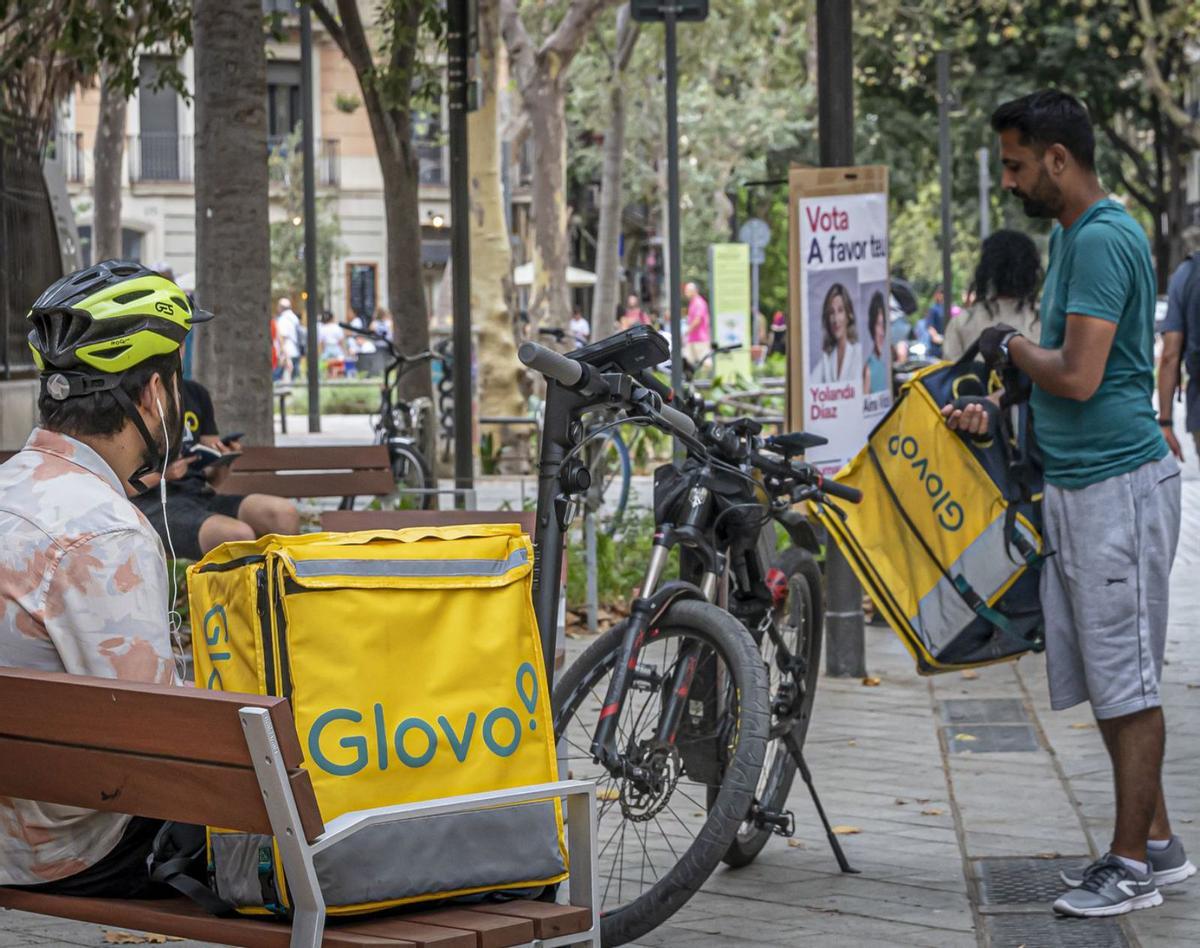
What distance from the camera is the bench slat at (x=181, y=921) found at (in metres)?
3.09

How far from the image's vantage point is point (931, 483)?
584 centimetres

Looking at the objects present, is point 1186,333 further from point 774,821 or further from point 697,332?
point 697,332

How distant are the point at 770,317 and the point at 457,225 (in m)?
47.2

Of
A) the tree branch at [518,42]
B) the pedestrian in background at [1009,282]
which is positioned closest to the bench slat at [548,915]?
the pedestrian in background at [1009,282]

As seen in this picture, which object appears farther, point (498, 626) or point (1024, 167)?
point (1024, 167)

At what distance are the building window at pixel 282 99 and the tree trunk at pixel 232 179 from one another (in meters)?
46.3

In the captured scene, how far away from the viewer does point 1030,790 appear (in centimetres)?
665

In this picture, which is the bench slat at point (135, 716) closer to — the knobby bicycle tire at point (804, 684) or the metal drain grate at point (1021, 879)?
the knobby bicycle tire at point (804, 684)

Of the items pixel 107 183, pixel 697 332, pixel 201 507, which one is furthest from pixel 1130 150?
pixel 201 507

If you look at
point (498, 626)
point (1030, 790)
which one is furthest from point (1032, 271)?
point (498, 626)

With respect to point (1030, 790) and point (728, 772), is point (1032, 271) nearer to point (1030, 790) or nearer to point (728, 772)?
point (1030, 790)

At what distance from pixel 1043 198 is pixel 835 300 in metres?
3.62

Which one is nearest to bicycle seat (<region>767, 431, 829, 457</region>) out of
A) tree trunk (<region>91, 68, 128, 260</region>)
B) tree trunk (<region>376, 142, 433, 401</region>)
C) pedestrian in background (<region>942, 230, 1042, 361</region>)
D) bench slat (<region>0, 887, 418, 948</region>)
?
bench slat (<region>0, 887, 418, 948</region>)

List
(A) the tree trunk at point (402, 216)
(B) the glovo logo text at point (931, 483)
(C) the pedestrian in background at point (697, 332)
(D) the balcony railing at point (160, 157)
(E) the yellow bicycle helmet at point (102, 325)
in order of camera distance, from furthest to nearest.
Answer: (D) the balcony railing at point (160, 157), (C) the pedestrian in background at point (697, 332), (A) the tree trunk at point (402, 216), (B) the glovo logo text at point (931, 483), (E) the yellow bicycle helmet at point (102, 325)
